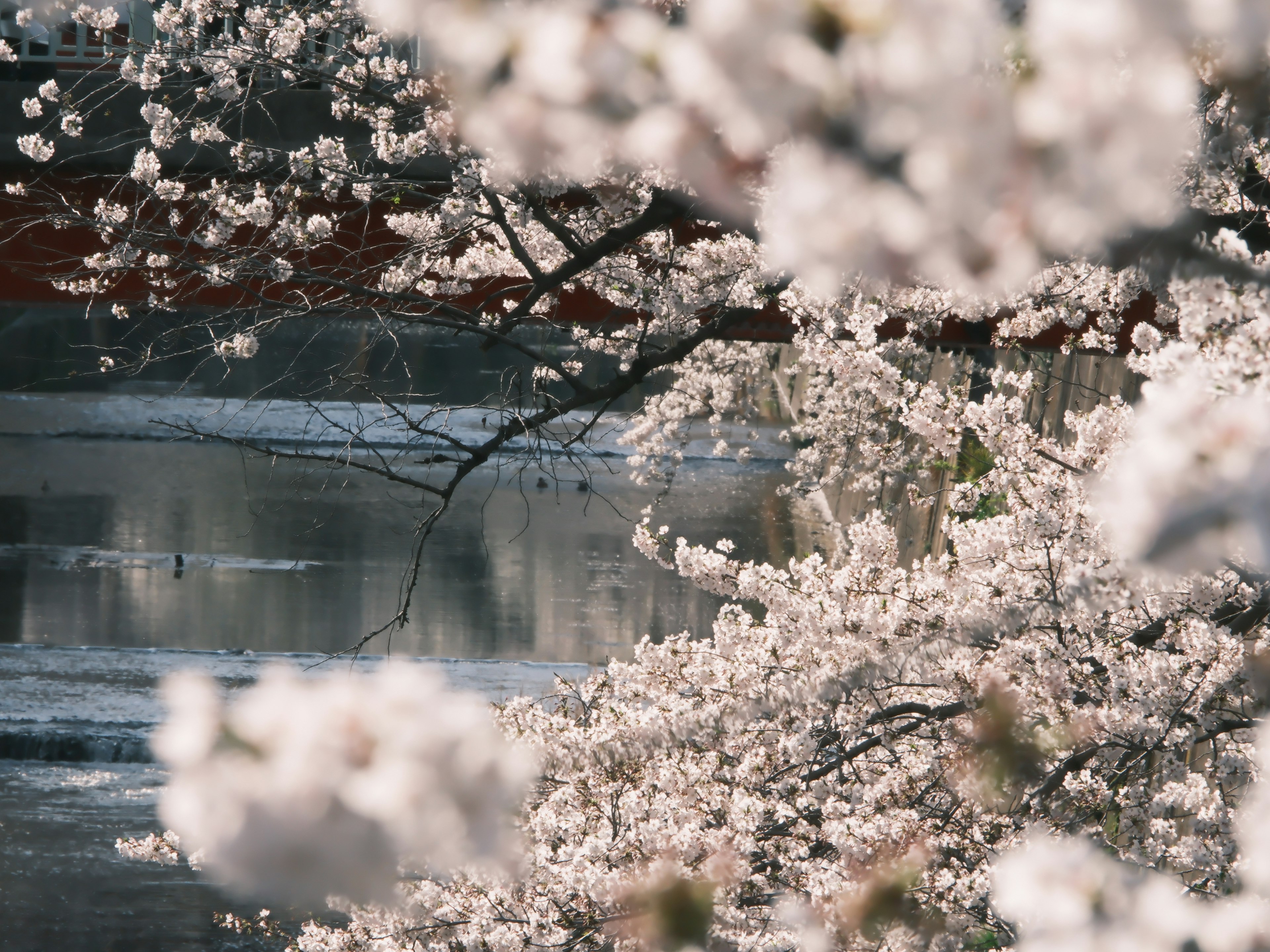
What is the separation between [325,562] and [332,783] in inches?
623

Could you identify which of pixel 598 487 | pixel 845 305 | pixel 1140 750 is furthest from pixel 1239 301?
pixel 598 487

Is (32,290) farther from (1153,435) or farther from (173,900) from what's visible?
(1153,435)

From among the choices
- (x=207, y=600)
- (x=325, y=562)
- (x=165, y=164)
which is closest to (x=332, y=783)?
(x=165, y=164)

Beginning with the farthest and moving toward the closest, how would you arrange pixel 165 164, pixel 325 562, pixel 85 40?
1. pixel 325 562
2. pixel 85 40
3. pixel 165 164

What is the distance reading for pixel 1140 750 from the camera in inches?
131

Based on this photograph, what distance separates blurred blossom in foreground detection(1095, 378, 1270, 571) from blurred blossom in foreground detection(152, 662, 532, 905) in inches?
19.1

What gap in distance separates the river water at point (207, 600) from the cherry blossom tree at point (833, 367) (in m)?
0.94

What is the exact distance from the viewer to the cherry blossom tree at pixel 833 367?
75cm

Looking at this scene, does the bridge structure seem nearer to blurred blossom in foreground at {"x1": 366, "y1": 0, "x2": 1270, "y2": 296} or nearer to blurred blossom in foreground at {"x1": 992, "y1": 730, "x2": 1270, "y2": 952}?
blurred blossom in foreground at {"x1": 992, "y1": 730, "x2": 1270, "y2": 952}

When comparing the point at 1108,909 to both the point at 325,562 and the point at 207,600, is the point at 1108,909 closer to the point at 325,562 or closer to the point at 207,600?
the point at 207,600

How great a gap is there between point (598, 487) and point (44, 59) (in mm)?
18453

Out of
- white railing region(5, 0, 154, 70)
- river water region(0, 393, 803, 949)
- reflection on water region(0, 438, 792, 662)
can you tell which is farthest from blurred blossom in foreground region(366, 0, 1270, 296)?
reflection on water region(0, 438, 792, 662)

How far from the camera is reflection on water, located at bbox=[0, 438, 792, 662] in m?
12.9

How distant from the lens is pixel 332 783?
2.66ft
